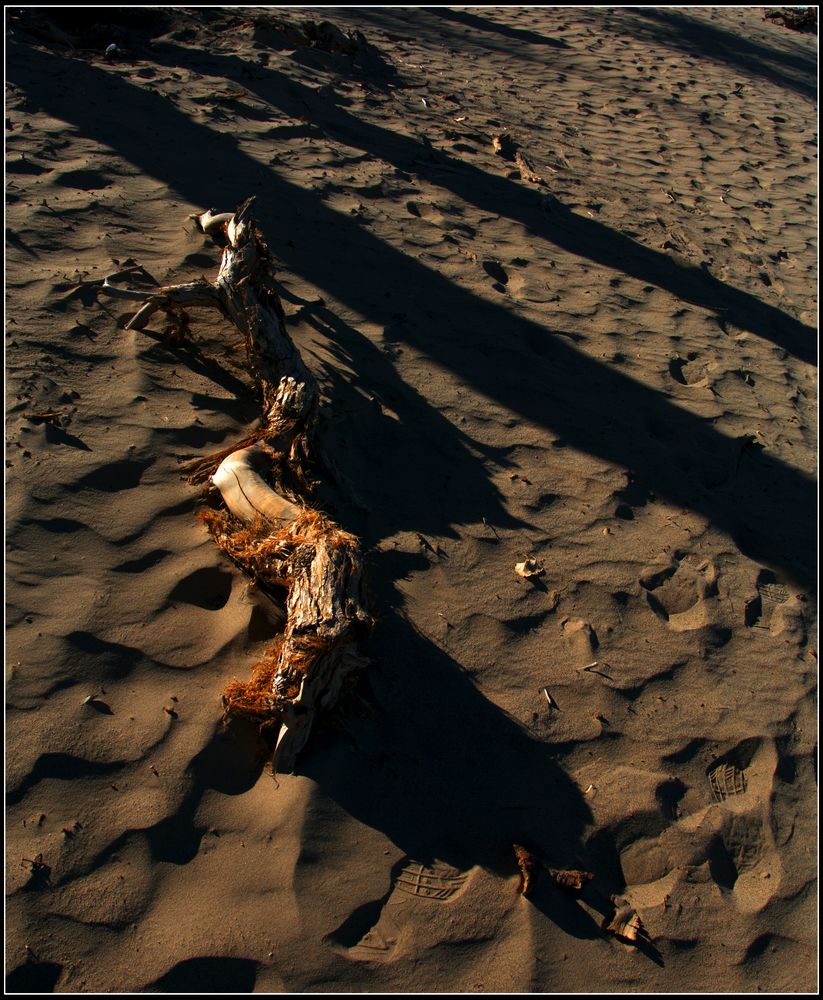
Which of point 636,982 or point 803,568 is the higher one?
point 803,568

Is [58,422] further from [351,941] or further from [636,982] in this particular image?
[636,982]

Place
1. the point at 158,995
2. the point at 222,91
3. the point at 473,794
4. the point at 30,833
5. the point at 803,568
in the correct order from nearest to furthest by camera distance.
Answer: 1. the point at 158,995
2. the point at 30,833
3. the point at 473,794
4. the point at 803,568
5. the point at 222,91

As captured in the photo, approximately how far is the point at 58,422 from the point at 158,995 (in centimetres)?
221

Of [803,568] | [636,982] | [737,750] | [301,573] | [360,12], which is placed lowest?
[636,982]

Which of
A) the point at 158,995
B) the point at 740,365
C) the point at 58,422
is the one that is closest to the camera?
the point at 158,995

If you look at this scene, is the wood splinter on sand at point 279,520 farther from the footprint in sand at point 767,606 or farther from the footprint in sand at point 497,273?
the footprint in sand at point 767,606

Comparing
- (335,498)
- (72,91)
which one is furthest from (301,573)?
(72,91)

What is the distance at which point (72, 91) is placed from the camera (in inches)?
228

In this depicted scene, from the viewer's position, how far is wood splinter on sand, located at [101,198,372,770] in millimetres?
2273

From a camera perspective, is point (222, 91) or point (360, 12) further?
point (360, 12)

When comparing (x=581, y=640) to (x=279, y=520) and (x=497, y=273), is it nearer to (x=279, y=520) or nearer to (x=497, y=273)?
(x=279, y=520)

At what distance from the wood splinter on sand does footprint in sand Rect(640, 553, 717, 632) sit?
4.70 feet

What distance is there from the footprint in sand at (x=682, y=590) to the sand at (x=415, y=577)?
0.02 metres

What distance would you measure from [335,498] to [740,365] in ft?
10.5
